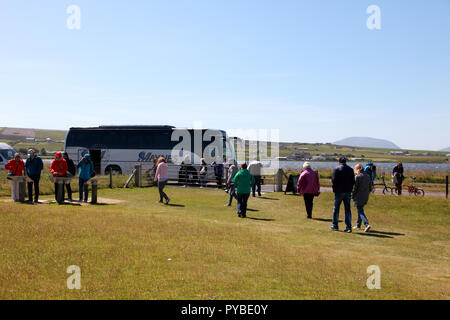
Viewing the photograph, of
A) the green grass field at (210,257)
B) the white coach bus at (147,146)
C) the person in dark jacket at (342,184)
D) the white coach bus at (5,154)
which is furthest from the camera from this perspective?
the white coach bus at (5,154)

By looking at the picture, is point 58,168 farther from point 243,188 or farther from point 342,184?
point 342,184

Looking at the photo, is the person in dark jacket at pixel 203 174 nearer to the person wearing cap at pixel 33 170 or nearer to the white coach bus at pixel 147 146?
the white coach bus at pixel 147 146

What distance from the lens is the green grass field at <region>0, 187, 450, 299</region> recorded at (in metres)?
5.58

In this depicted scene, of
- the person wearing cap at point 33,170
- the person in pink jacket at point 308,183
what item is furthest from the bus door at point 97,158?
the person in pink jacket at point 308,183

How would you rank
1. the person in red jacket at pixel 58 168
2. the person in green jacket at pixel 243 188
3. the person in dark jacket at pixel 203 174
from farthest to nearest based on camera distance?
the person in dark jacket at pixel 203 174 < the person in red jacket at pixel 58 168 < the person in green jacket at pixel 243 188

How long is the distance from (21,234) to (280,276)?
18.7 ft

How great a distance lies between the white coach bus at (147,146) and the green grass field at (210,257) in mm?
13781

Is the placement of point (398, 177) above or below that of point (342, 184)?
below

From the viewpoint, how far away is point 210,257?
7359 mm

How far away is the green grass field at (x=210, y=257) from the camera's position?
220 inches

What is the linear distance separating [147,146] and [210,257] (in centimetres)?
2409

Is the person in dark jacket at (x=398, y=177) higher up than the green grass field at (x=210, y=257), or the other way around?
the person in dark jacket at (x=398, y=177)

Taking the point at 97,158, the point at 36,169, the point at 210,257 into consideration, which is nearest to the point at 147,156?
the point at 97,158

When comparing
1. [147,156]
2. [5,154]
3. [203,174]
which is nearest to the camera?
[203,174]
